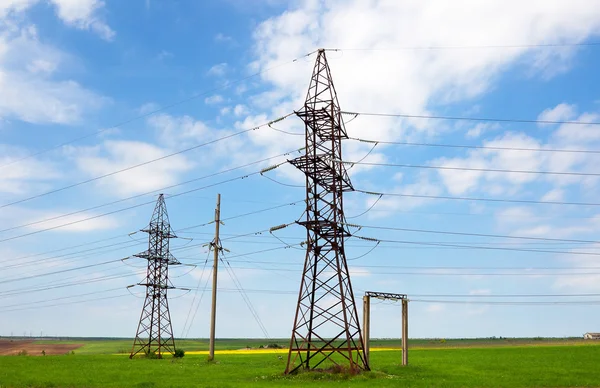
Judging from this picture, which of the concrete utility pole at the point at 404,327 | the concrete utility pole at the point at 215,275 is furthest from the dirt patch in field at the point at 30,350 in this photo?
the concrete utility pole at the point at 404,327

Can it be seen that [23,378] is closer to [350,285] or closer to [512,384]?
[350,285]

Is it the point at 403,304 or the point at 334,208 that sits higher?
the point at 334,208

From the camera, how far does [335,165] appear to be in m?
38.2

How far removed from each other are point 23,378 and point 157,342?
31.4 meters

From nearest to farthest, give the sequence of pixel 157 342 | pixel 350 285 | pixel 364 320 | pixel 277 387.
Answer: pixel 277 387 → pixel 350 285 → pixel 364 320 → pixel 157 342

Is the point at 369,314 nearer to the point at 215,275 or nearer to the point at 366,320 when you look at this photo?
the point at 366,320

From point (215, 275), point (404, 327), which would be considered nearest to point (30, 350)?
point (215, 275)

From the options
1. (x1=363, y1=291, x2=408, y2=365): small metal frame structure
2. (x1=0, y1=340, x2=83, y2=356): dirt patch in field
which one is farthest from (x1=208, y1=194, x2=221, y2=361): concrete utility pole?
(x1=0, y1=340, x2=83, y2=356): dirt patch in field

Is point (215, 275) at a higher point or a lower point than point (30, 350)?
higher

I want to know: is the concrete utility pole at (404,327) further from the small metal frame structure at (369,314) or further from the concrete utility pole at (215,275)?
the concrete utility pole at (215,275)

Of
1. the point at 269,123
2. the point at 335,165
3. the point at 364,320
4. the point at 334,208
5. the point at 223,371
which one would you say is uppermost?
the point at 269,123

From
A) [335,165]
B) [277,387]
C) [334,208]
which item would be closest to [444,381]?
[277,387]

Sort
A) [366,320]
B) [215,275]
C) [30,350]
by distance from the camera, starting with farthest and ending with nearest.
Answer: [30,350], [215,275], [366,320]

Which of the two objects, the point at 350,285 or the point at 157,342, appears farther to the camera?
the point at 157,342
